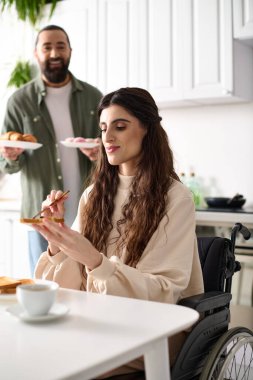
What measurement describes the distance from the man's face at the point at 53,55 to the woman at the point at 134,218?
4.38 feet

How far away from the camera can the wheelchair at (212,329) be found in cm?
155

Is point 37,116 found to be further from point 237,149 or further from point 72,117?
point 237,149

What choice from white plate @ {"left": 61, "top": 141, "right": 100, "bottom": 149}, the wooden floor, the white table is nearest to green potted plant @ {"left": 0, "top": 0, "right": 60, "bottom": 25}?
white plate @ {"left": 61, "top": 141, "right": 100, "bottom": 149}

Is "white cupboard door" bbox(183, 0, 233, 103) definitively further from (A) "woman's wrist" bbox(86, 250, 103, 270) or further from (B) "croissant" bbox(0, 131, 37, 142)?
(A) "woman's wrist" bbox(86, 250, 103, 270)

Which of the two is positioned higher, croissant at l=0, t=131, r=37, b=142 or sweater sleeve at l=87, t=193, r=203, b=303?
croissant at l=0, t=131, r=37, b=142

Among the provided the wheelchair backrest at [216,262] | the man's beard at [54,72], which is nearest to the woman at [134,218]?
the wheelchair backrest at [216,262]

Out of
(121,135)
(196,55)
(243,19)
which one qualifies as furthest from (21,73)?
(121,135)

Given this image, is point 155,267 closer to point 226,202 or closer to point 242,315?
point 242,315

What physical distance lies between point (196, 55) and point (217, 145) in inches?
23.9

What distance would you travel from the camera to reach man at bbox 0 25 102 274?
3186mm

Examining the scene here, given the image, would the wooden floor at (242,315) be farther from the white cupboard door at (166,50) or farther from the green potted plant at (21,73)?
the green potted plant at (21,73)

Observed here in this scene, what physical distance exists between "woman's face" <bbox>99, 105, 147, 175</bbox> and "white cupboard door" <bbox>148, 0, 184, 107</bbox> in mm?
1771

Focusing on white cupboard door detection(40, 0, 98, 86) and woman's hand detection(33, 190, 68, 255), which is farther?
white cupboard door detection(40, 0, 98, 86)

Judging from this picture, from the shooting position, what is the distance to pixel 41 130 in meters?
3.22
